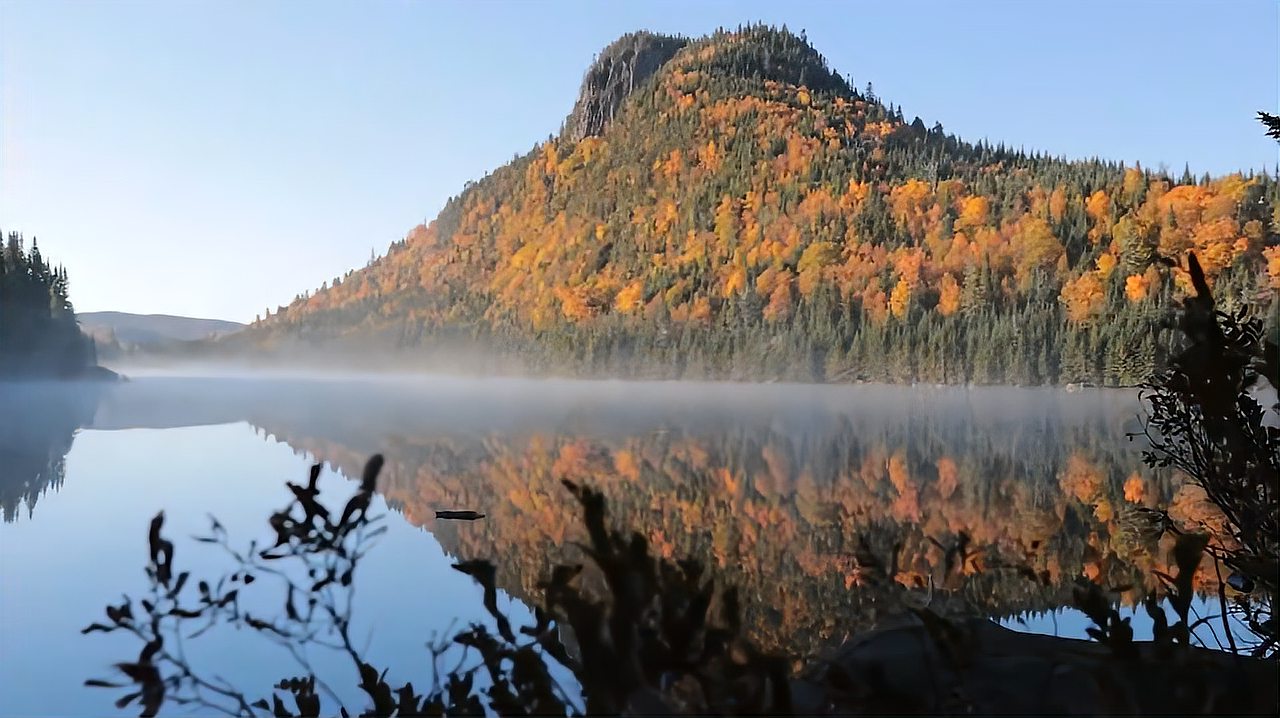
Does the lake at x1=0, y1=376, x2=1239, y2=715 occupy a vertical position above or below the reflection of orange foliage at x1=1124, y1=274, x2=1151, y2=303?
below

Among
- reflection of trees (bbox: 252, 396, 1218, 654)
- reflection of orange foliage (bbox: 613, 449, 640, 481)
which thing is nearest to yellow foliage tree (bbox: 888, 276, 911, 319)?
reflection of trees (bbox: 252, 396, 1218, 654)

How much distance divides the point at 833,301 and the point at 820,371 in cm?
849

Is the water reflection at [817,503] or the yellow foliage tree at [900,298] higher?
the yellow foliage tree at [900,298]

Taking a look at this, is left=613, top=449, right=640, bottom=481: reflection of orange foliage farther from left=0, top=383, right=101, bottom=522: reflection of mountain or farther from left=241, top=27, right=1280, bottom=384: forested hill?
left=241, top=27, right=1280, bottom=384: forested hill

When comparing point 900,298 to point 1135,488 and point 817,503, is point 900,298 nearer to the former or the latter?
point 1135,488

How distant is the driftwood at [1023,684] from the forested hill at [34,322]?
167 feet

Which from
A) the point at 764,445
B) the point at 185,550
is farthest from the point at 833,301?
the point at 185,550

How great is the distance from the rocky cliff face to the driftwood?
15255cm

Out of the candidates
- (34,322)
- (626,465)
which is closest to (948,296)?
(34,322)

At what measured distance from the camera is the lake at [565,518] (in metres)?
4.78

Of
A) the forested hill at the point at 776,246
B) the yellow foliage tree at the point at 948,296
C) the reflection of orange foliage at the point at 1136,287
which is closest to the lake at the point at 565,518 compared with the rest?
the forested hill at the point at 776,246

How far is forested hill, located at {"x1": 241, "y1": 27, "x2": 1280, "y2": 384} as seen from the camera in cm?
5778

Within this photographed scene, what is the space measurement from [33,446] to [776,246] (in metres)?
78.4

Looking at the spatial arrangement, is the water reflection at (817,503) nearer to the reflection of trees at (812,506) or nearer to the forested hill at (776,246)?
the reflection of trees at (812,506)
